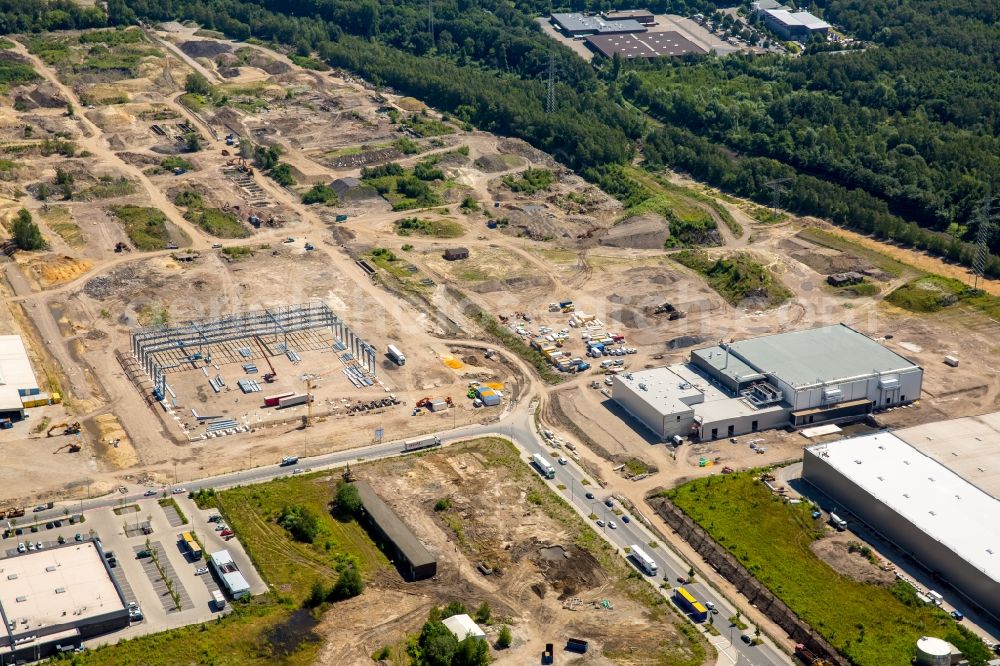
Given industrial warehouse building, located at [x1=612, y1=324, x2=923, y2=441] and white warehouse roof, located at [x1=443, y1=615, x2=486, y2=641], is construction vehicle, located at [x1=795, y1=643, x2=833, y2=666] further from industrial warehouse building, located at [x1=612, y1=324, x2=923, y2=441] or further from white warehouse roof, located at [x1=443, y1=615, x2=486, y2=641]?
industrial warehouse building, located at [x1=612, y1=324, x2=923, y2=441]

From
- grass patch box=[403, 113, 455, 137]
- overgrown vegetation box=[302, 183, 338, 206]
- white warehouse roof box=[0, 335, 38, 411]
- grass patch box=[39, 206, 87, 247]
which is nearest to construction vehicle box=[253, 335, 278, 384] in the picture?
white warehouse roof box=[0, 335, 38, 411]

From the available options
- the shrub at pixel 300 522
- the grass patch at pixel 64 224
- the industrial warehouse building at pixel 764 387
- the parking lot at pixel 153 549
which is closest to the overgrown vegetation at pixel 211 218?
the grass patch at pixel 64 224

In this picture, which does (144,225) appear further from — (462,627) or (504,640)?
(504,640)

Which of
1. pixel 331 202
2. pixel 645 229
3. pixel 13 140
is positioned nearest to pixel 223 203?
pixel 331 202

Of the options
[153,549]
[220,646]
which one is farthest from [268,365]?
[220,646]

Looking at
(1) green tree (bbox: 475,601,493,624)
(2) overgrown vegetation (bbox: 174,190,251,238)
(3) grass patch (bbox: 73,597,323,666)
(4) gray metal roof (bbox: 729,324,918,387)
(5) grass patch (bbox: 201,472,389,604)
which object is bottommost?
(2) overgrown vegetation (bbox: 174,190,251,238)

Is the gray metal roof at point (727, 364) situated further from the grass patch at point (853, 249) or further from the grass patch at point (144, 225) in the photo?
the grass patch at point (144, 225)

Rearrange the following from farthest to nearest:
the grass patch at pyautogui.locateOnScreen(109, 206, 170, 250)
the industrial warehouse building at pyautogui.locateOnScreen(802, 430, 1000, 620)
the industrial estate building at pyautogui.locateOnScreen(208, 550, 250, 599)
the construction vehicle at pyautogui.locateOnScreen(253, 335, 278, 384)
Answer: the grass patch at pyautogui.locateOnScreen(109, 206, 170, 250) < the construction vehicle at pyautogui.locateOnScreen(253, 335, 278, 384) < the industrial warehouse building at pyautogui.locateOnScreen(802, 430, 1000, 620) < the industrial estate building at pyautogui.locateOnScreen(208, 550, 250, 599)
